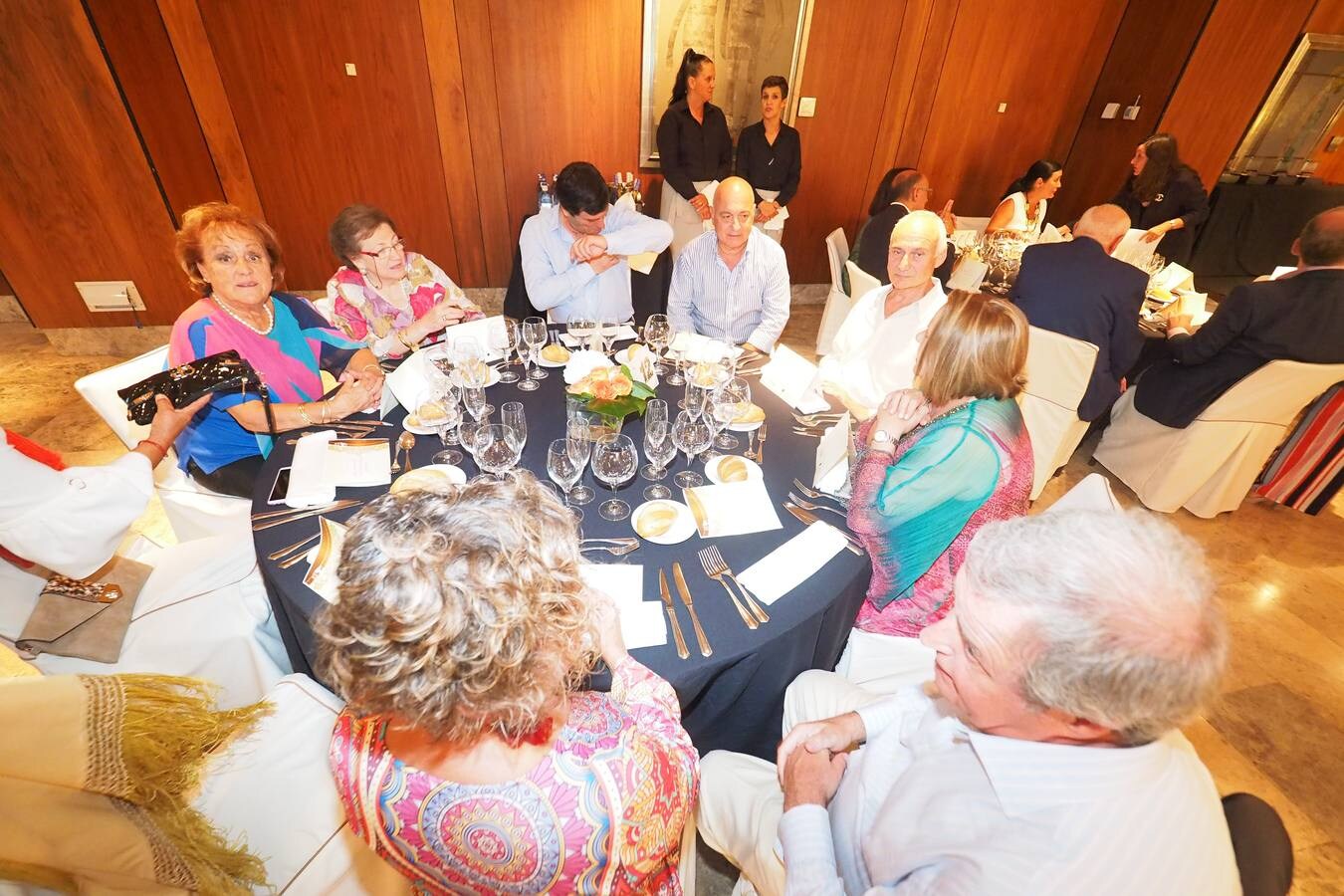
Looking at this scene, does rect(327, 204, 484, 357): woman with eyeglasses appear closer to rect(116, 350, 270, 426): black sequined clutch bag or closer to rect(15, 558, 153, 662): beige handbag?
rect(116, 350, 270, 426): black sequined clutch bag

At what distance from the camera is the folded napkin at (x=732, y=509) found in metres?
1.75

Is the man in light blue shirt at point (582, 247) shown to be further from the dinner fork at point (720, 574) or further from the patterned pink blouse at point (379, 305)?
A: the dinner fork at point (720, 574)

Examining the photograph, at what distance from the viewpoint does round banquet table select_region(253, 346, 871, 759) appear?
146 centimetres

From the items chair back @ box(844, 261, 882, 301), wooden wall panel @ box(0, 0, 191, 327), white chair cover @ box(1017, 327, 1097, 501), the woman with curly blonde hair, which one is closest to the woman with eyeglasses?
the woman with curly blonde hair

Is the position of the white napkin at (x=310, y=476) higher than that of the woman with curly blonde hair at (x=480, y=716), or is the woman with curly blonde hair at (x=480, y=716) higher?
the woman with curly blonde hair at (x=480, y=716)

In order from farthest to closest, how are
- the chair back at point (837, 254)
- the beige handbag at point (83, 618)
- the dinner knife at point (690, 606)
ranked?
1. the chair back at point (837, 254)
2. the beige handbag at point (83, 618)
3. the dinner knife at point (690, 606)

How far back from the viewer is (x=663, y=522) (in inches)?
68.4

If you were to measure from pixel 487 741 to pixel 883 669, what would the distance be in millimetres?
1425

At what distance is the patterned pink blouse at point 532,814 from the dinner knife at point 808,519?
925mm

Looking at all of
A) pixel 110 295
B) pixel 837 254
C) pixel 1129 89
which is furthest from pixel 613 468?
pixel 1129 89

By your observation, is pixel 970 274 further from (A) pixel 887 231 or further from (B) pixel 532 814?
(B) pixel 532 814

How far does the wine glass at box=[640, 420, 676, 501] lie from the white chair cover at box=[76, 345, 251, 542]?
1.70m

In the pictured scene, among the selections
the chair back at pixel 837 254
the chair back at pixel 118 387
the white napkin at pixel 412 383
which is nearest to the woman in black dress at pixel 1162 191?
the chair back at pixel 837 254

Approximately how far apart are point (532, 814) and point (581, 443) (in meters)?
1.04
